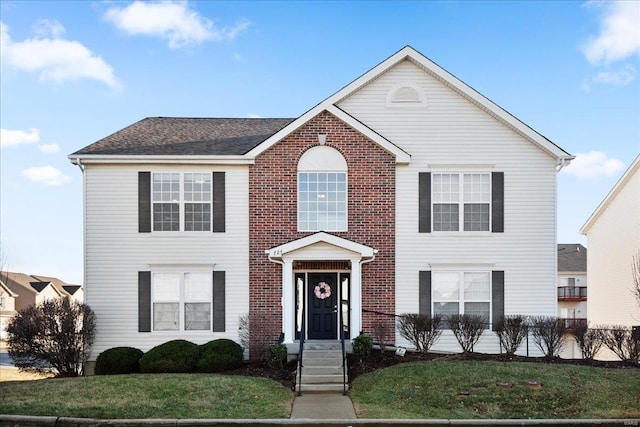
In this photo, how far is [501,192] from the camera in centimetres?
1883

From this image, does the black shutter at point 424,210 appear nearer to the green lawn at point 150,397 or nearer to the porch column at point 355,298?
the porch column at point 355,298

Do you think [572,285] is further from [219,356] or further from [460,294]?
[219,356]

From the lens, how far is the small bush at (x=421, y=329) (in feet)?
56.0

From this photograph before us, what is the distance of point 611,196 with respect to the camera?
92.8 ft

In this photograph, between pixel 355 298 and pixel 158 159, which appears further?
pixel 158 159

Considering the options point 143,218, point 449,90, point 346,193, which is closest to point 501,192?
point 449,90

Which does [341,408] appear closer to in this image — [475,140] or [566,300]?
[475,140]

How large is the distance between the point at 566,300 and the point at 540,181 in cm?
3027

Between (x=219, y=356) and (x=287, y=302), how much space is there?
227cm

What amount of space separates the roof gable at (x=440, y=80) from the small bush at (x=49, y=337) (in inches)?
262

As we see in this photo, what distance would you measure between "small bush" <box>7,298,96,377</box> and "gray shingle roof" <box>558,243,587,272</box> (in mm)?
38651

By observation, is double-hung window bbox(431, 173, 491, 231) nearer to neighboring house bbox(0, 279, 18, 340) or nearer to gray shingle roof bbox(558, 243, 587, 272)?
gray shingle roof bbox(558, 243, 587, 272)

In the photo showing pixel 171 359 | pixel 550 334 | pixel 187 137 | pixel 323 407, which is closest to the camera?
pixel 323 407

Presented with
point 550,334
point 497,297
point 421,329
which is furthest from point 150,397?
point 497,297
